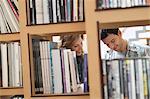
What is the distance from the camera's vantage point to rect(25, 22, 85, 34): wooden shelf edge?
59.4 inches

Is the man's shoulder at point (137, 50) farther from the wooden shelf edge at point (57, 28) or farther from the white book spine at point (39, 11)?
the white book spine at point (39, 11)

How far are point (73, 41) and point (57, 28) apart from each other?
0.78ft

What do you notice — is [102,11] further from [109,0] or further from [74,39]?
[74,39]

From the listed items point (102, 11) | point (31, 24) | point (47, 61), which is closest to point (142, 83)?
point (102, 11)

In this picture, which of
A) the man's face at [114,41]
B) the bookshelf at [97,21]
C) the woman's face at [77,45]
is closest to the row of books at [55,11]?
the bookshelf at [97,21]

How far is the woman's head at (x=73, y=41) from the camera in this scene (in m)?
1.71

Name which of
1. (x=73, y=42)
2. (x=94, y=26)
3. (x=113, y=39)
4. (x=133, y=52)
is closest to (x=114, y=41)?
(x=113, y=39)

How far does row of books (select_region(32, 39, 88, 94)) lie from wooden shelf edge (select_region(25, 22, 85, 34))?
76 mm

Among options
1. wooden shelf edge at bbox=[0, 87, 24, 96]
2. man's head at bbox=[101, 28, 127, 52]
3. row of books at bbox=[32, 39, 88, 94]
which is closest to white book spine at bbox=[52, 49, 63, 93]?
row of books at bbox=[32, 39, 88, 94]

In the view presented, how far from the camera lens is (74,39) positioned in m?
1.76

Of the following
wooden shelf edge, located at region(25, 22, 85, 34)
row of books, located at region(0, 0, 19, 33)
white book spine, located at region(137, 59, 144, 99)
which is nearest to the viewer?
white book spine, located at region(137, 59, 144, 99)

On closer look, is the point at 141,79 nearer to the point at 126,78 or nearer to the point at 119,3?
the point at 126,78

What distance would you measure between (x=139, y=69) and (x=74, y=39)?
1.73 ft

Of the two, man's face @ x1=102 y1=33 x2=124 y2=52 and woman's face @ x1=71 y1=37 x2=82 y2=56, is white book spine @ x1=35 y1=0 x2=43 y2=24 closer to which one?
woman's face @ x1=71 y1=37 x2=82 y2=56
